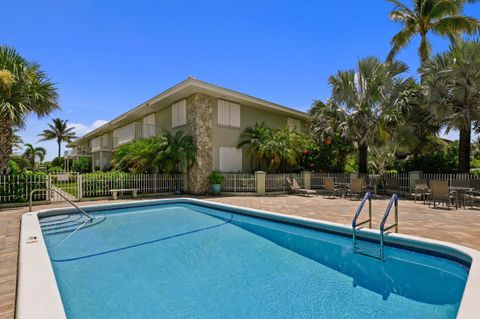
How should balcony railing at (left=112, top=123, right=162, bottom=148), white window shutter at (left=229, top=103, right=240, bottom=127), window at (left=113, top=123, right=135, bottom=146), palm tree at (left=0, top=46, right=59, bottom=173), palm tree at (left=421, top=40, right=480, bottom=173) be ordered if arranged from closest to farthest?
palm tree at (left=0, top=46, right=59, bottom=173), palm tree at (left=421, top=40, right=480, bottom=173), white window shutter at (left=229, top=103, right=240, bottom=127), balcony railing at (left=112, top=123, right=162, bottom=148), window at (left=113, top=123, right=135, bottom=146)

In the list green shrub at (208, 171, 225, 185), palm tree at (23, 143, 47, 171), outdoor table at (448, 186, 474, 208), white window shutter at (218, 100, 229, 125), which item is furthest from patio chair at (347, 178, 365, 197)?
palm tree at (23, 143, 47, 171)

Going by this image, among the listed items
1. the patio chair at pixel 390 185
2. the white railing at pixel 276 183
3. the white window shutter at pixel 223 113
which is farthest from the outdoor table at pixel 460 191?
the white window shutter at pixel 223 113

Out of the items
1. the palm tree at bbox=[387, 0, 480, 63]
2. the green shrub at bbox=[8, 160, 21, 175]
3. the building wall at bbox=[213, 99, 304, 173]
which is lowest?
the green shrub at bbox=[8, 160, 21, 175]

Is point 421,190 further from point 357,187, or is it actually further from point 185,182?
point 185,182

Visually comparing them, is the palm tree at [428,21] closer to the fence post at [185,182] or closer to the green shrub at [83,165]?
the fence post at [185,182]

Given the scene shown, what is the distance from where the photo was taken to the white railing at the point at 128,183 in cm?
1412

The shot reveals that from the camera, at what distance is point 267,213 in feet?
28.9

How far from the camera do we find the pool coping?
274cm

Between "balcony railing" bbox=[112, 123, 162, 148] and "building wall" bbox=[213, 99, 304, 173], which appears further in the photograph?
"balcony railing" bbox=[112, 123, 162, 148]

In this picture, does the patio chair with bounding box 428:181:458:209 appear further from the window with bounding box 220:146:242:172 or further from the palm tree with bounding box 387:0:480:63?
the window with bounding box 220:146:242:172

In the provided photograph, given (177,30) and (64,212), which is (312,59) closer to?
(177,30)

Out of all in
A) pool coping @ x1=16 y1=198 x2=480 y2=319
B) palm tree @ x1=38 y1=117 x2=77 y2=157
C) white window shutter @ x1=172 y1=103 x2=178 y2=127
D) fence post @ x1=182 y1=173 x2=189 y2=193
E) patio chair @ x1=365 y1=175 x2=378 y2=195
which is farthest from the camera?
palm tree @ x1=38 y1=117 x2=77 y2=157

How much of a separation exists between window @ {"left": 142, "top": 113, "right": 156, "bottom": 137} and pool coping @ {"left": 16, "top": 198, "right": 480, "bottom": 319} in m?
12.3

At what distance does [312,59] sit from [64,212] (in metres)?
14.4
